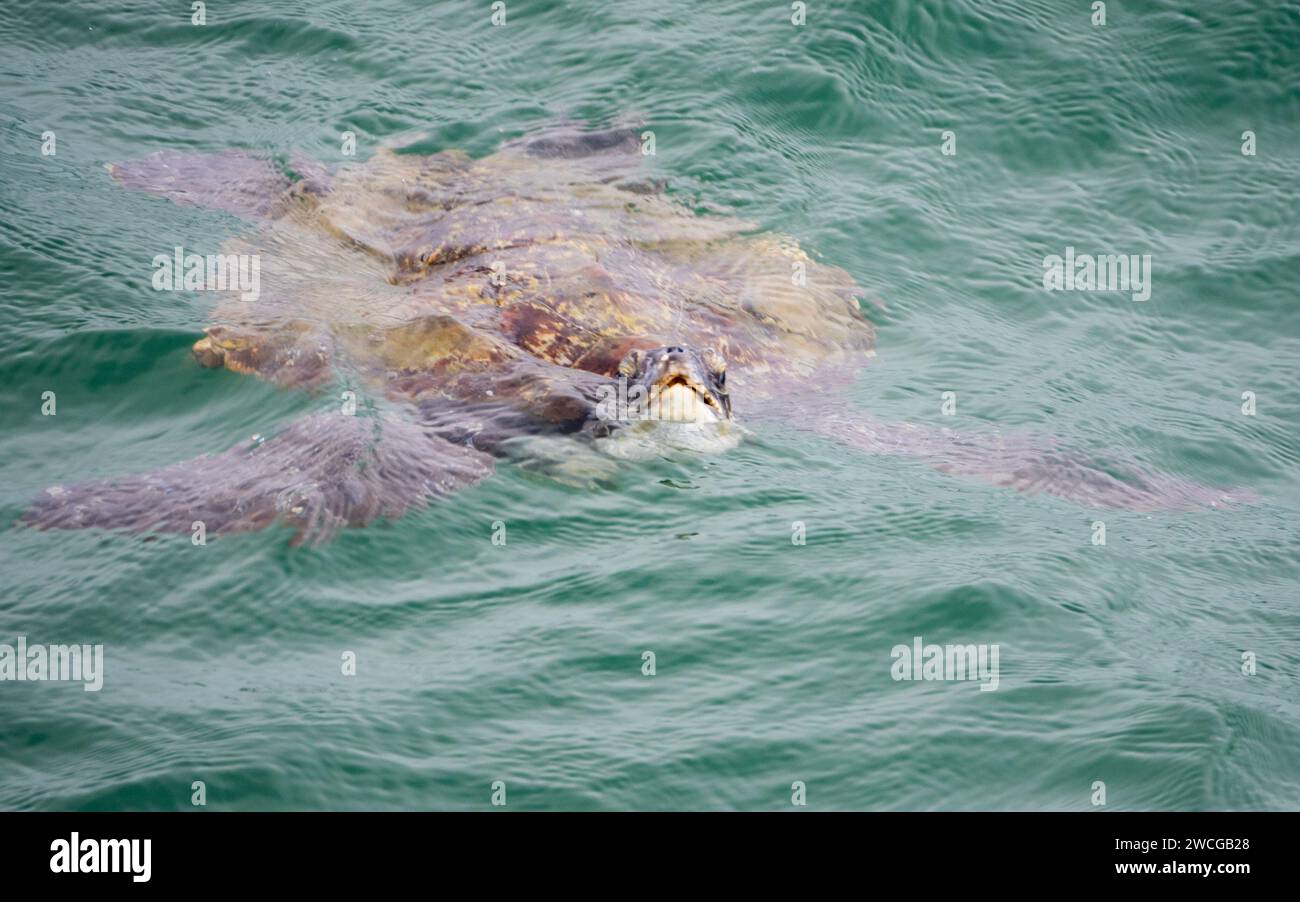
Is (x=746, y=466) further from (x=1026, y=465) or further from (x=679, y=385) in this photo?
(x=1026, y=465)

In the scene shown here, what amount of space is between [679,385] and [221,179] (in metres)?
5.23

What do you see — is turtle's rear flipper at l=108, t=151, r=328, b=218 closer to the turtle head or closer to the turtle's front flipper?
the turtle head

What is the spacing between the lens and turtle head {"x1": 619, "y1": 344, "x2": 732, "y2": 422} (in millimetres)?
7961

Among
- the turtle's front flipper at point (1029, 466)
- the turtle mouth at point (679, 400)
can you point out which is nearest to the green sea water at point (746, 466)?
the turtle's front flipper at point (1029, 466)

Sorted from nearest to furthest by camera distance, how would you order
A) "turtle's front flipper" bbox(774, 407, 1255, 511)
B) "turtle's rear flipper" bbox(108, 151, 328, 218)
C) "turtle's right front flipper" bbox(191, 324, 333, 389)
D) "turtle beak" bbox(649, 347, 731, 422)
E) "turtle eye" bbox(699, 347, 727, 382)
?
"turtle beak" bbox(649, 347, 731, 422) < "turtle's front flipper" bbox(774, 407, 1255, 511) < "turtle eye" bbox(699, 347, 727, 382) < "turtle's right front flipper" bbox(191, 324, 333, 389) < "turtle's rear flipper" bbox(108, 151, 328, 218)

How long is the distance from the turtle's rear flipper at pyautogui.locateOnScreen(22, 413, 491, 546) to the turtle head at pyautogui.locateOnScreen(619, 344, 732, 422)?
3.46ft

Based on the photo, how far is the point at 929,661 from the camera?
654 centimetres

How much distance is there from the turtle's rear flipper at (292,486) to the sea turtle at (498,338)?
1 centimetres

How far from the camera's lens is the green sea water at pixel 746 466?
5.79m

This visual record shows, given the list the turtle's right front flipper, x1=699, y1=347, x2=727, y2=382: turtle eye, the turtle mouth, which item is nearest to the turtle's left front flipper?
x1=699, y1=347, x2=727, y2=382: turtle eye

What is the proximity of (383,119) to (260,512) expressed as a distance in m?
5.90

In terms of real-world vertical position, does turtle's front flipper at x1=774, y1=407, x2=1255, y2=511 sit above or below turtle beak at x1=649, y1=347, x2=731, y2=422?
below

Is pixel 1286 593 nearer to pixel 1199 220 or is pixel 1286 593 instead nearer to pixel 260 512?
pixel 1199 220

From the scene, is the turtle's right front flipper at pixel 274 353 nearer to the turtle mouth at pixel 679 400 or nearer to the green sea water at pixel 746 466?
the green sea water at pixel 746 466
